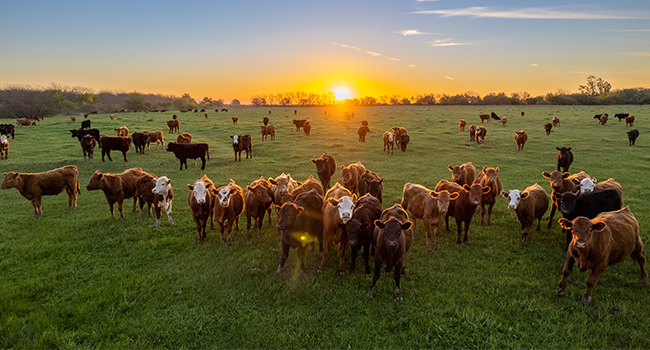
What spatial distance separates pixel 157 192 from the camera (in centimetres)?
833

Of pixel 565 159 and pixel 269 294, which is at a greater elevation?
pixel 565 159

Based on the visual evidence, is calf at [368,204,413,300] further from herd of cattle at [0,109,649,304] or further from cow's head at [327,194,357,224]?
cow's head at [327,194,357,224]

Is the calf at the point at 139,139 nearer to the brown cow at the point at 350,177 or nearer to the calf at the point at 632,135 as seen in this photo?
the brown cow at the point at 350,177

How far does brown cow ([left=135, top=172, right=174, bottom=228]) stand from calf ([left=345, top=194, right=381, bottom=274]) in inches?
223

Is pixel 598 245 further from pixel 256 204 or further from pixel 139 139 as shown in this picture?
pixel 139 139

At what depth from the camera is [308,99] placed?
525 feet

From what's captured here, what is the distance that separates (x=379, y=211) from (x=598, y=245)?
387 cm

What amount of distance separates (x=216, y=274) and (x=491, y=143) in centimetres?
2595

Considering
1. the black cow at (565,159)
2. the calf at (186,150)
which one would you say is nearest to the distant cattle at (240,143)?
the calf at (186,150)

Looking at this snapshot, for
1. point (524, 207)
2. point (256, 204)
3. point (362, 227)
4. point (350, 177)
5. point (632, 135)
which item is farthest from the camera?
point (632, 135)

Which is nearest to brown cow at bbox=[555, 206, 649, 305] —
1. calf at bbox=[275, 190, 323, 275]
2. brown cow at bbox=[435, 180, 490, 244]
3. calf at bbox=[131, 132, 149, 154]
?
brown cow at bbox=[435, 180, 490, 244]

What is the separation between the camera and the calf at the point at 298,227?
6133 millimetres

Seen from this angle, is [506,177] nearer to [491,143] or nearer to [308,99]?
[491,143]

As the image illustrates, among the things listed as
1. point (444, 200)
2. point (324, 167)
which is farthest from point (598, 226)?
point (324, 167)
